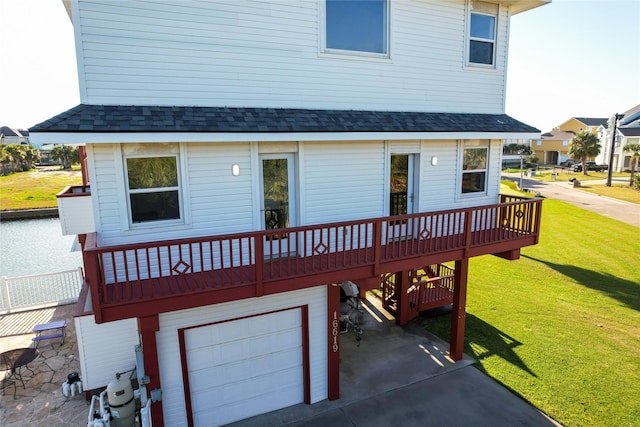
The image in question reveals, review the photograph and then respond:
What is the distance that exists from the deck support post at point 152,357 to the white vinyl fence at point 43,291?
7401 millimetres

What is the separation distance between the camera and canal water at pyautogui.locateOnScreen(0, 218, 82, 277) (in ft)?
68.0

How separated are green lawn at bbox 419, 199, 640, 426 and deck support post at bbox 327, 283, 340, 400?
3.90 metres

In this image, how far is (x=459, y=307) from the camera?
9.29 m

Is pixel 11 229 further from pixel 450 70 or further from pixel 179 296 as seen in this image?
pixel 450 70

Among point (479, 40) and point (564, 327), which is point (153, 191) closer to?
point (479, 40)

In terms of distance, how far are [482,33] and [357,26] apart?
142 inches

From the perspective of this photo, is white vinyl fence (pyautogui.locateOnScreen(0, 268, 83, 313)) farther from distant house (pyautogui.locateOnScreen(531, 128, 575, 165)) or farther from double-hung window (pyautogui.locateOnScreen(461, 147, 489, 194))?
distant house (pyautogui.locateOnScreen(531, 128, 575, 165))

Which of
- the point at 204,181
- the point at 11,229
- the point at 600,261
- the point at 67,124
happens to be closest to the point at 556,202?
the point at 600,261

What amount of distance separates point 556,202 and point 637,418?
26305 millimetres

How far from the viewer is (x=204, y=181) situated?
21.7ft

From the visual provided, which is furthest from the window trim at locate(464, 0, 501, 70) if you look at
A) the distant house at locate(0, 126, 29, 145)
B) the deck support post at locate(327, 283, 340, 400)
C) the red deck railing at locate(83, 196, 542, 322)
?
the distant house at locate(0, 126, 29, 145)

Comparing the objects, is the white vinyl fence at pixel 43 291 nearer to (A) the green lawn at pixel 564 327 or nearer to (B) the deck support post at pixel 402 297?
(B) the deck support post at pixel 402 297

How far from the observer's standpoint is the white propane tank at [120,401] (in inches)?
273

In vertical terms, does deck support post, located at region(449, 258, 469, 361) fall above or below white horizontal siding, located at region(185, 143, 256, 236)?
below
